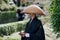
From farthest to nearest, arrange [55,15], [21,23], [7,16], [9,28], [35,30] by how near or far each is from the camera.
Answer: [7,16], [21,23], [9,28], [55,15], [35,30]

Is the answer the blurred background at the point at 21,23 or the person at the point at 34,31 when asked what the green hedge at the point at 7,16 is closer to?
the blurred background at the point at 21,23

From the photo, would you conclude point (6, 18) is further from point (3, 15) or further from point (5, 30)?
point (5, 30)

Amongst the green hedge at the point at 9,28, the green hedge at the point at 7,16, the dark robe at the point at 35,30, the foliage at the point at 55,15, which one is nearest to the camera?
the dark robe at the point at 35,30

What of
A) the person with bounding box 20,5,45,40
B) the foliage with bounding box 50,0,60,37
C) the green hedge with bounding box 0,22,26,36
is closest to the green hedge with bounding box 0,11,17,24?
the green hedge with bounding box 0,22,26,36

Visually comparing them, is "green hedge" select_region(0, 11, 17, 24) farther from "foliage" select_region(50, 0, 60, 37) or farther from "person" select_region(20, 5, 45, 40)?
"person" select_region(20, 5, 45, 40)

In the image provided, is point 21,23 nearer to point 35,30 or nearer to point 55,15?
point 55,15

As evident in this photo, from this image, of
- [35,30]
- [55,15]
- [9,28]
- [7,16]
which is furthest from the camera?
[7,16]

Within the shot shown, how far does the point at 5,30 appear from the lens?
13.0m

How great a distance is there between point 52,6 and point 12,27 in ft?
24.9

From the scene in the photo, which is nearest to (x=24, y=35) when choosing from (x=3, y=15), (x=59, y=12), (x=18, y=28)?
(x=59, y=12)

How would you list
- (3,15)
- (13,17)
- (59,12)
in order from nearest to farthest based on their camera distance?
1. (59,12)
2. (3,15)
3. (13,17)

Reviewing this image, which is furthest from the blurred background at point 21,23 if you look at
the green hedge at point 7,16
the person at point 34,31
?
the person at point 34,31

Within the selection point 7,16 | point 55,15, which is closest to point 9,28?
point 7,16

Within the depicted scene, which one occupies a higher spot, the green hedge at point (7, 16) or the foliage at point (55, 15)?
the foliage at point (55, 15)
